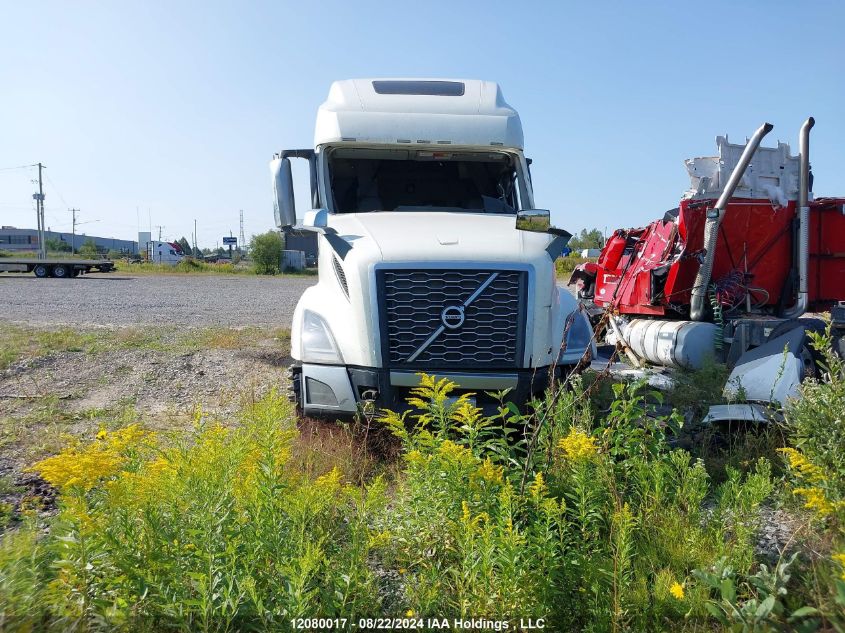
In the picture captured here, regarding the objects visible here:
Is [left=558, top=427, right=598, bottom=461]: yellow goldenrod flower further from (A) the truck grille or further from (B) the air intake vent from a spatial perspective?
(B) the air intake vent

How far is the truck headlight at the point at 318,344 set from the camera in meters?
4.94

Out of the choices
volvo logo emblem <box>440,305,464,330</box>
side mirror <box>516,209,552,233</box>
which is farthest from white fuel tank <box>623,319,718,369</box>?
volvo logo emblem <box>440,305,464,330</box>

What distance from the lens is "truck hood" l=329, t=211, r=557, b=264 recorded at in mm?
4938

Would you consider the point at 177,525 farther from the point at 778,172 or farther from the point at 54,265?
the point at 54,265

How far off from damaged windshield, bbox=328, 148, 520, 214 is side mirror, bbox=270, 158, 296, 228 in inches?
19.8

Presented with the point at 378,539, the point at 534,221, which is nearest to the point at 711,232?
the point at 534,221

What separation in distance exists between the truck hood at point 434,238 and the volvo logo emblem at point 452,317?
1.24 feet

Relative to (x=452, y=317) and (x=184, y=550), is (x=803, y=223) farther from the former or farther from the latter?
(x=184, y=550)

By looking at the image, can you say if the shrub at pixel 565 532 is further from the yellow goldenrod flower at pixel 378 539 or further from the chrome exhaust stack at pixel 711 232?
the chrome exhaust stack at pixel 711 232

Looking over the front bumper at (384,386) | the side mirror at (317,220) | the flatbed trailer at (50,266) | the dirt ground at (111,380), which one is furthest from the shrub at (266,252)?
the front bumper at (384,386)

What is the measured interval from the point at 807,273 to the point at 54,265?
42.7m

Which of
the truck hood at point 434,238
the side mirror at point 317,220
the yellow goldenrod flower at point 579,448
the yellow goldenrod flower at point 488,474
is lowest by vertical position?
the yellow goldenrod flower at point 488,474

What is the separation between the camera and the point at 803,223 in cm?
863

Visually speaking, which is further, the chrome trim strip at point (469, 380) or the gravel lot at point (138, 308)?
the gravel lot at point (138, 308)
